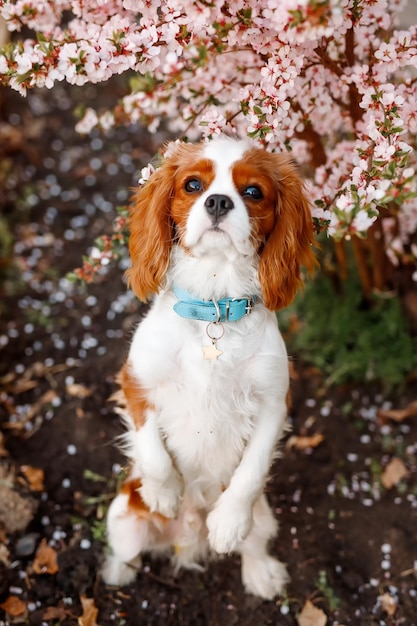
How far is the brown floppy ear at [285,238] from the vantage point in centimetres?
240

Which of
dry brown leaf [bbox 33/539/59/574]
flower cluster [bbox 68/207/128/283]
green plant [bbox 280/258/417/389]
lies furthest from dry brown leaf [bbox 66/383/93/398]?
green plant [bbox 280/258/417/389]

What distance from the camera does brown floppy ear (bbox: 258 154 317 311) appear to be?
240 centimetres

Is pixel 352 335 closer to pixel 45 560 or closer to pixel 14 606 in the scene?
pixel 45 560

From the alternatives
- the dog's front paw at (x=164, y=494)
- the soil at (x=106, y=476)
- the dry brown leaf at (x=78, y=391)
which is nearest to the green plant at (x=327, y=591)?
the soil at (x=106, y=476)

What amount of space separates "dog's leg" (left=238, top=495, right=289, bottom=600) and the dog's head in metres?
0.98

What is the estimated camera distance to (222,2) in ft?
7.04

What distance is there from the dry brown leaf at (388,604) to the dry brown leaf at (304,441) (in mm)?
822

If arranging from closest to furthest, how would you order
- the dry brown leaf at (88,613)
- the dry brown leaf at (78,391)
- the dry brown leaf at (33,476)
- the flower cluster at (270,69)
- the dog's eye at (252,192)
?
the flower cluster at (270,69) < the dog's eye at (252,192) < the dry brown leaf at (88,613) < the dry brown leaf at (33,476) < the dry brown leaf at (78,391)

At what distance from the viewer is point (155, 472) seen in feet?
8.37

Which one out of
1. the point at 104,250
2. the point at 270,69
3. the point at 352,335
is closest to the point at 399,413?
the point at 352,335

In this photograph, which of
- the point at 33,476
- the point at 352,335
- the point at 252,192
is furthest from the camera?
the point at 352,335

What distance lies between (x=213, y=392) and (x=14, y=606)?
1305 millimetres

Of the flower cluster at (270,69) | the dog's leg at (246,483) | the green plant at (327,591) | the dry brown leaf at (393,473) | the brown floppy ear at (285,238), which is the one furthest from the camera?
the dry brown leaf at (393,473)

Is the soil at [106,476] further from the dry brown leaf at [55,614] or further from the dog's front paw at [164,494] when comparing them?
the dog's front paw at [164,494]
